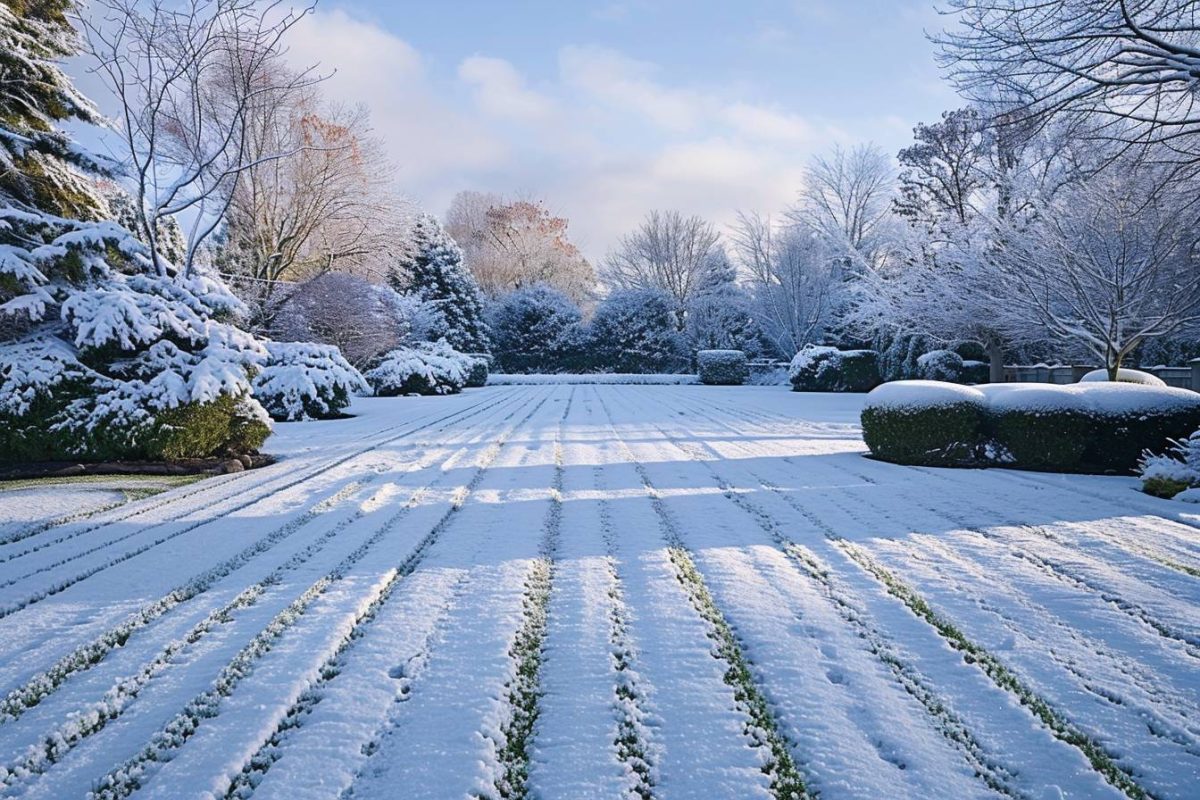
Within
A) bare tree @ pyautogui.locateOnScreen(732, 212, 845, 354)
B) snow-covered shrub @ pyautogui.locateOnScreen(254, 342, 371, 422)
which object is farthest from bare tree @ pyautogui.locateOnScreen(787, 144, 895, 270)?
snow-covered shrub @ pyautogui.locateOnScreen(254, 342, 371, 422)

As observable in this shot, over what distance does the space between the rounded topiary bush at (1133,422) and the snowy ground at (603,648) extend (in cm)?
144

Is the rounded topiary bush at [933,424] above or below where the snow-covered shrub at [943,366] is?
below

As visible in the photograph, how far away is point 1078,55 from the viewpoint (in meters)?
5.64

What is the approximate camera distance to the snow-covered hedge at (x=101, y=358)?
5629mm

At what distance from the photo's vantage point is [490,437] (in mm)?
8539

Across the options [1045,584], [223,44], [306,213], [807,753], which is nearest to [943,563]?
[1045,584]

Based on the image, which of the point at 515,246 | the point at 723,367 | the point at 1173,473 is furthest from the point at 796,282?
the point at 1173,473

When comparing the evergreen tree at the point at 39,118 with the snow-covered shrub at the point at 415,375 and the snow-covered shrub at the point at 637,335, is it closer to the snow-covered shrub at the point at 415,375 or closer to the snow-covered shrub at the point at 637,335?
the snow-covered shrub at the point at 415,375

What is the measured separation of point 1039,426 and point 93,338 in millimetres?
8991

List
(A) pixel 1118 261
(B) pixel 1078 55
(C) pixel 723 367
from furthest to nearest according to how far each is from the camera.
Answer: (C) pixel 723 367 < (A) pixel 1118 261 < (B) pixel 1078 55

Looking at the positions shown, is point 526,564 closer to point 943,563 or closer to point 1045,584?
point 943,563

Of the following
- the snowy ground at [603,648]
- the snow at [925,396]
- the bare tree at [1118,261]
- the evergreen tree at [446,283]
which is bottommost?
the snowy ground at [603,648]

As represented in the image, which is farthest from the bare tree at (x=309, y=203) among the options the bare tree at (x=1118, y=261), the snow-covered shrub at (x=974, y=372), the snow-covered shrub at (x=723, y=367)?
the snow-covered shrub at (x=974, y=372)

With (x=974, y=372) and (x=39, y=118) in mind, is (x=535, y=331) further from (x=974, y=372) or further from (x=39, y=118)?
(x=39, y=118)
